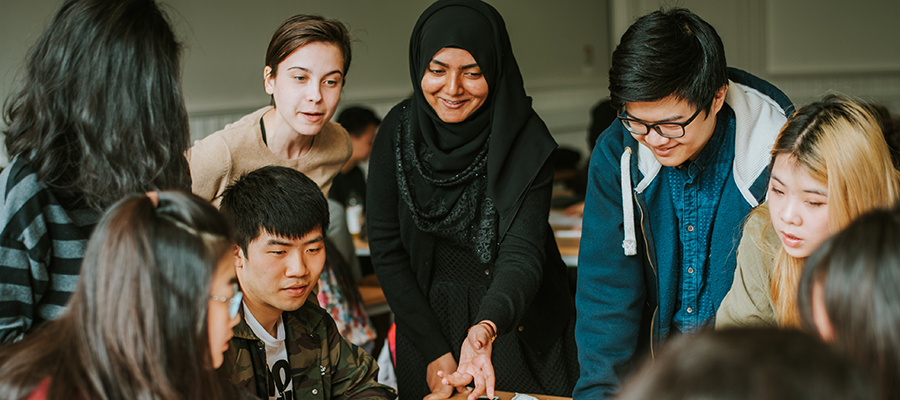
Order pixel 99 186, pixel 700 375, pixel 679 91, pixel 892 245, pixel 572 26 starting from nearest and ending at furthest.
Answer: pixel 700 375, pixel 892 245, pixel 99 186, pixel 679 91, pixel 572 26

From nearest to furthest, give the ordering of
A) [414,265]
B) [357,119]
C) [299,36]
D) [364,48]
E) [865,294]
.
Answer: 1. [865,294]
2. [299,36]
3. [414,265]
4. [357,119]
5. [364,48]

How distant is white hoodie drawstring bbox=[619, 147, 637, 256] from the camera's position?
1469 millimetres

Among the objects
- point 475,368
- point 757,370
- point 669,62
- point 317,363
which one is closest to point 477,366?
point 475,368

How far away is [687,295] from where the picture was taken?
1.49 metres

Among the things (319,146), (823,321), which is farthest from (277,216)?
(823,321)

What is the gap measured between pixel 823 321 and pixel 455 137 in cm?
110

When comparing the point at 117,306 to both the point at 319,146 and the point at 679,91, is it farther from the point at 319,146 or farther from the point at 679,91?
the point at 319,146

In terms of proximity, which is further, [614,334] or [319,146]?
[319,146]

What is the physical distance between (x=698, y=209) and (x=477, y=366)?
0.58 meters

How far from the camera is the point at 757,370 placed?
521 millimetres

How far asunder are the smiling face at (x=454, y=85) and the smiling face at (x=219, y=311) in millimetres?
813

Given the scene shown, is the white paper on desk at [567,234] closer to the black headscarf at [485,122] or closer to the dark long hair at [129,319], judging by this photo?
the black headscarf at [485,122]

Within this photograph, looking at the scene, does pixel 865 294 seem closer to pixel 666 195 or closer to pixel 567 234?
pixel 666 195

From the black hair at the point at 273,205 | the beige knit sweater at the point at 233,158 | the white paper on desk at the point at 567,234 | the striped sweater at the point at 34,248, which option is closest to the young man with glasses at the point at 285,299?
the black hair at the point at 273,205
